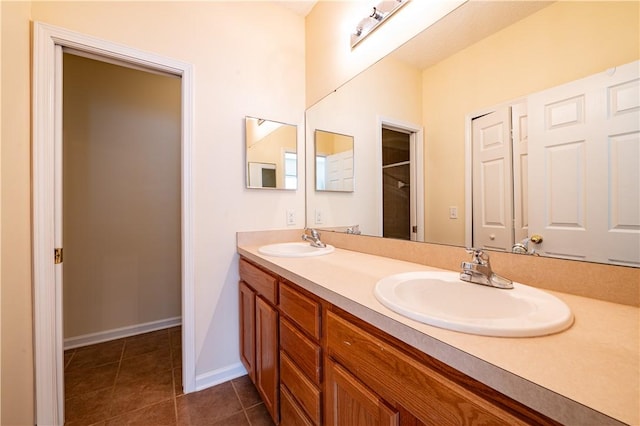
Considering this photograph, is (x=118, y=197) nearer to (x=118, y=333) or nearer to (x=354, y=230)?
(x=118, y=333)

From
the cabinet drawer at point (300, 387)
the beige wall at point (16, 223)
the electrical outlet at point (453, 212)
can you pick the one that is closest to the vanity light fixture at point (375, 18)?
the electrical outlet at point (453, 212)

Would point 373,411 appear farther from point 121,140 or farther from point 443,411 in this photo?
point 121,140

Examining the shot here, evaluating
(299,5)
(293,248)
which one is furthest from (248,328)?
(299,5)

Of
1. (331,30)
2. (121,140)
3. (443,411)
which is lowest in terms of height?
(443,411)

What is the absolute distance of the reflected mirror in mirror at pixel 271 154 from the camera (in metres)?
1.74

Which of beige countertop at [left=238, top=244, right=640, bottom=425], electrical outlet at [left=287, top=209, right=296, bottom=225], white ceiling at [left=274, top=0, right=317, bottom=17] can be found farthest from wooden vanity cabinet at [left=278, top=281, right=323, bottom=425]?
white ceiling at [left=274, top=0, right=317, bottom=17]

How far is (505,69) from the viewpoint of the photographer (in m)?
0.89

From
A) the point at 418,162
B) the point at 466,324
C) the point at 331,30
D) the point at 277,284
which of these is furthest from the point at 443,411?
the point at 331,30

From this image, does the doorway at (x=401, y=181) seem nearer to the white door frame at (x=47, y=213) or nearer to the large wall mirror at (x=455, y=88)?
the large wall mirror at (x=455, y=88)

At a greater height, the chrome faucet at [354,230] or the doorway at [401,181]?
the doorway at [401,181]

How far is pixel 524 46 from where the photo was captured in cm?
83

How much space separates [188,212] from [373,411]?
1.38 meters

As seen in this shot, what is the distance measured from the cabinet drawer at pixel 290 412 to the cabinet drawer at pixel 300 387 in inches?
1.1

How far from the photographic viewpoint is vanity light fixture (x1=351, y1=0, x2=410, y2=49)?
4.21ft
